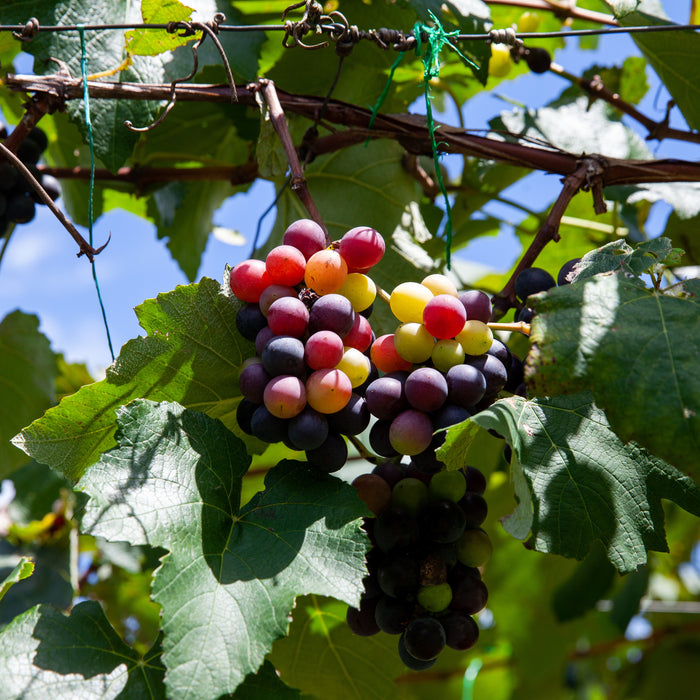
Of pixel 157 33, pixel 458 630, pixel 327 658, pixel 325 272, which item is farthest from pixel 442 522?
pixel 157 33

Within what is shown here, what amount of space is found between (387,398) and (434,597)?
29cm

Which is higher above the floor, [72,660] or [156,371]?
[156,371]

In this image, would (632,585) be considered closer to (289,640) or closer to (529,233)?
(529,233)

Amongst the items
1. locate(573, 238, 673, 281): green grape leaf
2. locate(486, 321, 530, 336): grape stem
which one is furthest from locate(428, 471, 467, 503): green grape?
locate(573, 238, 673, 281): green grape leaf

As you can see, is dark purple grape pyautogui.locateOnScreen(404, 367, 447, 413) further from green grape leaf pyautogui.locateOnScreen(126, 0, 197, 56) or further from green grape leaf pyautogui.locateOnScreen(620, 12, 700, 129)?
green grape leaf pyautogui.locateOnScreen(620, 12, 700, 129)

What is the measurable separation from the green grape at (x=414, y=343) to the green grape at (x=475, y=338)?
0.04 m

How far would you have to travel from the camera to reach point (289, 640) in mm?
1355

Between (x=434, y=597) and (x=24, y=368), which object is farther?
(x=24, y=368)

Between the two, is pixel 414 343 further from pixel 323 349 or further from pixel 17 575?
pixel 17 575

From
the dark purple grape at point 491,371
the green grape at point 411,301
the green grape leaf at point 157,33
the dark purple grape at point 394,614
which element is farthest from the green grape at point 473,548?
the green grape leaf at point 157,33

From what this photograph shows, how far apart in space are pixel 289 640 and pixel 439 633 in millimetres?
444

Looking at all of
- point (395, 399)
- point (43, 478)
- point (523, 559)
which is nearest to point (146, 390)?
point (395, 399)

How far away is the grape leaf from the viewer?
2.84ft

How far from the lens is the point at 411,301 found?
1.03 metres
